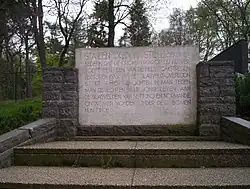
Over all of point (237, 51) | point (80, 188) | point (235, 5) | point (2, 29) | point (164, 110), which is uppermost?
point (235, 5)

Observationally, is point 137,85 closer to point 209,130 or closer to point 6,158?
point 209,130

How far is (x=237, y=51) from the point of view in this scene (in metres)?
10.9

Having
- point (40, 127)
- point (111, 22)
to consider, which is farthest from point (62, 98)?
point (111, 22)

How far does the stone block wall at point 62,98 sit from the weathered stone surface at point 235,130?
239cm

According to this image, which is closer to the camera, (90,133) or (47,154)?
(47,154)

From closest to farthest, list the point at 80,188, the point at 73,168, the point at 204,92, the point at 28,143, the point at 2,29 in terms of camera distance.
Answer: the point at 80,188 → the point at 73,168 → the point at 28,143 → the point at 204,92 → the point at 2,29

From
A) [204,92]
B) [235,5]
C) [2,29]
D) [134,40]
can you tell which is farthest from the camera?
[235,5]

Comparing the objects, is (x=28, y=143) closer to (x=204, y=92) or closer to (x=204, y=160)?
(x=204, y=160)

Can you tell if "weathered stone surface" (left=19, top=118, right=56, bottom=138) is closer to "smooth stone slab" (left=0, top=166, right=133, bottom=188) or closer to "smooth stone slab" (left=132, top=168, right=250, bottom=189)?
"smooth stone slab" (left=0, top=166, right=133, bottom=188)

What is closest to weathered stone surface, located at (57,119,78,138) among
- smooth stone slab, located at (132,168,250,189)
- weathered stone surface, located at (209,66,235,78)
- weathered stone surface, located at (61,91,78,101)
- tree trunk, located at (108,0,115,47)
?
weathered stone surface, located at (61,91,78,101)

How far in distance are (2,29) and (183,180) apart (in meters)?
10.4

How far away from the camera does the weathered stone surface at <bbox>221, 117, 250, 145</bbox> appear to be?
161 inches

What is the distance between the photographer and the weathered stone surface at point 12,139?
3.88 metres

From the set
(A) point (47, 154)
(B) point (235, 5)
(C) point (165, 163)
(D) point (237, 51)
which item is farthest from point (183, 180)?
(B) point (235, 5)
